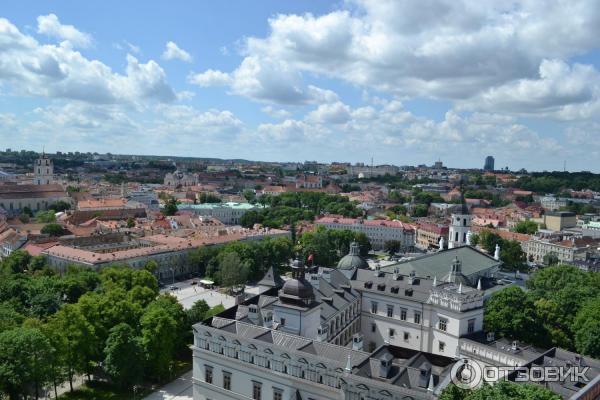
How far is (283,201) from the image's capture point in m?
198

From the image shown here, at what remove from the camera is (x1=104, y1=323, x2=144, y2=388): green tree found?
141 feet

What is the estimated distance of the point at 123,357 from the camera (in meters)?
43.4

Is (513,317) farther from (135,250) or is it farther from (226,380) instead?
(135,250)

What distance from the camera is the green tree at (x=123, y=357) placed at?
141 feet

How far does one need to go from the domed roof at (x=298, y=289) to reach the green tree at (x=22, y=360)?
764 inches

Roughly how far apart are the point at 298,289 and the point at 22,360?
2177 cm

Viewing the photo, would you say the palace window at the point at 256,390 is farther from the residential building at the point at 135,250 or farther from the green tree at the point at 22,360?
the residential building at the point at 135,250

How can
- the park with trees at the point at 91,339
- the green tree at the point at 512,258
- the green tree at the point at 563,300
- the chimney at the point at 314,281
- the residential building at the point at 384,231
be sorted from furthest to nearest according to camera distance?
the residential building at the point at 384,231, the green tree at the point at 512,258, the green tree at the point at 563,300, the chimney at the point at 314,281, the park with trees at the point at 91,339

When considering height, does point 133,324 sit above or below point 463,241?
below

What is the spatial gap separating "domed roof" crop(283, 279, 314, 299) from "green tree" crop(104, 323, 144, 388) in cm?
1447

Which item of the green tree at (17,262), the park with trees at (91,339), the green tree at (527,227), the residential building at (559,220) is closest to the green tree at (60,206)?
the green tree at (17,262)

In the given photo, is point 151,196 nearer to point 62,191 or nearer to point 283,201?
point 62,191

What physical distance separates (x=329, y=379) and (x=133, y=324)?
25636 mm

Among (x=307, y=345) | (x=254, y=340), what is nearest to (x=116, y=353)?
(x=254, y=340)
